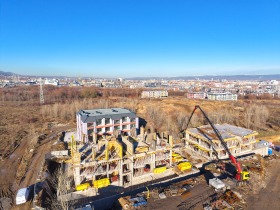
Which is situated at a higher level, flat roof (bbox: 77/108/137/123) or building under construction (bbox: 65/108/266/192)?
flat roof (bbox: 77/108/137/123)

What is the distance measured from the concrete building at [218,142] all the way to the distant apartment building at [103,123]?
1050 centimetres

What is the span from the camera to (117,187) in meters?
20.0

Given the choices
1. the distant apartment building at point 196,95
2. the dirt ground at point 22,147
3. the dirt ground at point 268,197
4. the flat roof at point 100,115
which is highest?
A: the flat roof at point 100,115

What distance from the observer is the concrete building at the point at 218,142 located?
26.0 metres

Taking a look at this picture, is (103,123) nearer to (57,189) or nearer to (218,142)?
(57,189)

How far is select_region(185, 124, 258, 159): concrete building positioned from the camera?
2598cm

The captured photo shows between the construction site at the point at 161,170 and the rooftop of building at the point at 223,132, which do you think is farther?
the rooftop of building at the point at 223,132

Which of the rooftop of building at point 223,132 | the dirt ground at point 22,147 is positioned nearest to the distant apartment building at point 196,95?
the rooftop of building at point 223,132

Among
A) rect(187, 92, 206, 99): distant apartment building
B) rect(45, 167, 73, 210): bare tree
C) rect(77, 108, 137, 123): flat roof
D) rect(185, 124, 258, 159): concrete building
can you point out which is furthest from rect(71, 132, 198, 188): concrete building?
rect(187, 92, 206, 99): distant apartment building

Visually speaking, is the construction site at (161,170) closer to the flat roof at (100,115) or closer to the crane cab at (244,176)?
the crane cab at (244,176)

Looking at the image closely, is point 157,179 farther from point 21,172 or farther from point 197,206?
point 21,172

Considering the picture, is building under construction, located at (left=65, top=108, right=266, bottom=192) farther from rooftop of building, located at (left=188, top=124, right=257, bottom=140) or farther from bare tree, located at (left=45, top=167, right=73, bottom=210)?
bare tree, located at (left=45, top=167, right=73, bottom=210)

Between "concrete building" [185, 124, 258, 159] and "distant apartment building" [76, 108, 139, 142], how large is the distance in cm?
1050

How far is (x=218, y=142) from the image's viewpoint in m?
25.7
